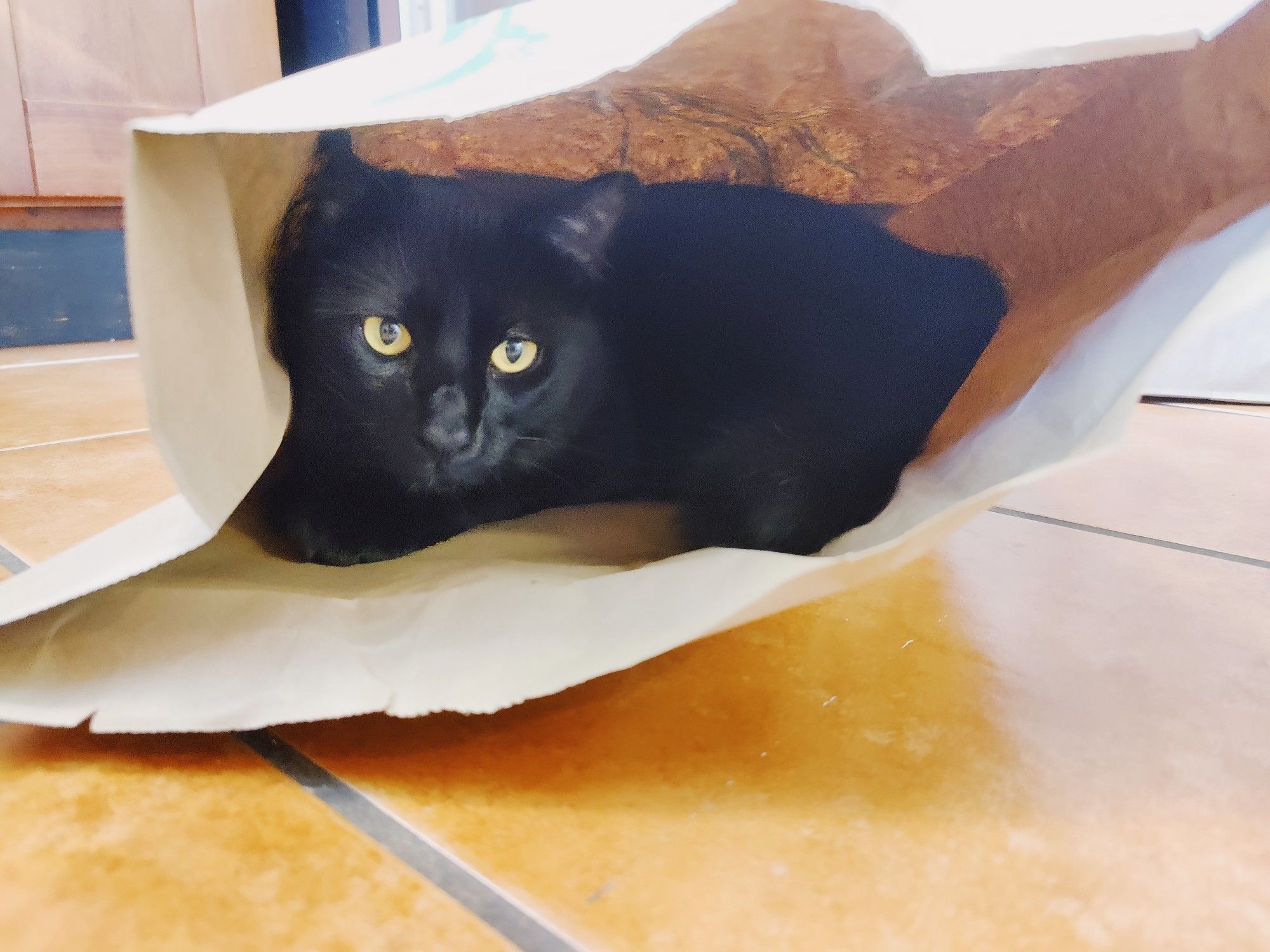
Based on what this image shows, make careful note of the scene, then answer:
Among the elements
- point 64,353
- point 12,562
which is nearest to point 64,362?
point 64,353

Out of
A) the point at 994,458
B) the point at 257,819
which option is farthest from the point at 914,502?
the point at 257,819

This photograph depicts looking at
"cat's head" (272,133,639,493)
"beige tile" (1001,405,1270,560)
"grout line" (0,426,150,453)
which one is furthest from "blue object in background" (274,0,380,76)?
"beige tile" (1001,405,1270,560)

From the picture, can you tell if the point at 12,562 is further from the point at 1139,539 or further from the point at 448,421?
the point at 1139,539

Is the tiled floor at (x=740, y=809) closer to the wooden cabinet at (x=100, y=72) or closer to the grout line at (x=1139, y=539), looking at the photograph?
the grout line at (x=1139, y=539)

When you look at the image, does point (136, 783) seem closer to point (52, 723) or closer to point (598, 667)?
point (52, 723)

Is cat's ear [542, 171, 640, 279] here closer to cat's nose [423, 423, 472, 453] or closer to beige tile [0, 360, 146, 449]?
cat's nose [423, 423, 472, 453]

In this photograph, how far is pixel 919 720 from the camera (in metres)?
0.50

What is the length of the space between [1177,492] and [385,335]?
964 mm

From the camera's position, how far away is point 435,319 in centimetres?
77

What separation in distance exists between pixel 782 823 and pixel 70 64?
7.61 feet

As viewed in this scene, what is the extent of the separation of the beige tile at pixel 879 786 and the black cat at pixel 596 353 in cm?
16

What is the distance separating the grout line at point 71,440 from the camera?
1143mm

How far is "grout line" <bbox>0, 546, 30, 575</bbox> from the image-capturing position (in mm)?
720

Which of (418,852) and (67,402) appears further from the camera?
(67,402)
